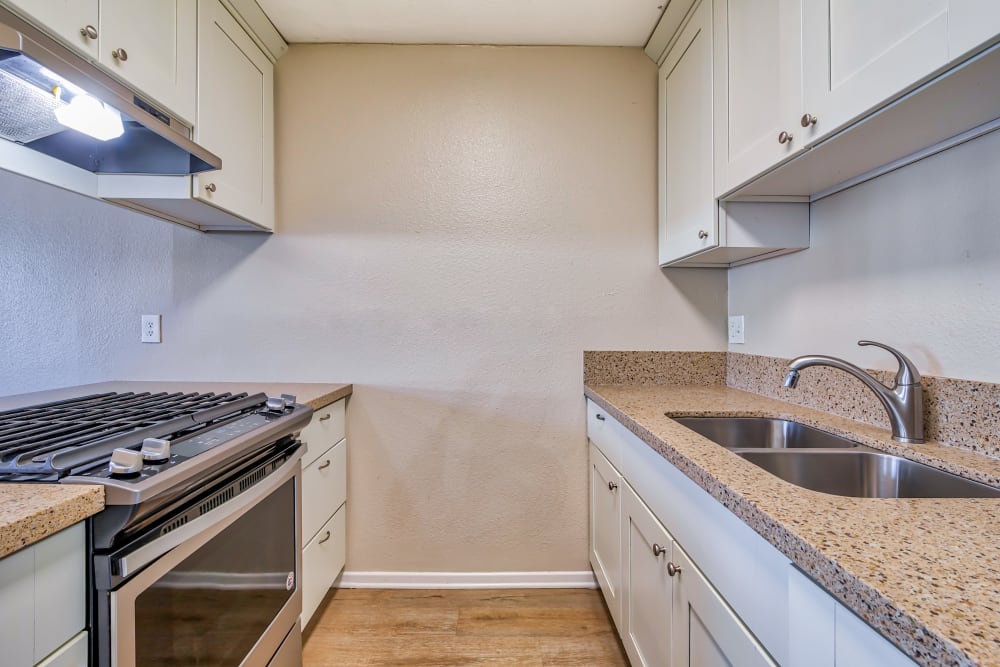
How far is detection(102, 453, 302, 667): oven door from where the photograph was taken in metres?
0.74

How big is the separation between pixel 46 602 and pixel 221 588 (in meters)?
0.39

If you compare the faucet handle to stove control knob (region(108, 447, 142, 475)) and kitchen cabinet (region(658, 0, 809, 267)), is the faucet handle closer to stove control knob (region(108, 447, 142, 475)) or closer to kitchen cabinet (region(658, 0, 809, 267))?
kitchen cabinet (region(658, 0, 809, 267))

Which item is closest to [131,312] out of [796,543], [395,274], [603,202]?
[395,274]

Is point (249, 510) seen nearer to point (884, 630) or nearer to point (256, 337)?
point (256, 337)

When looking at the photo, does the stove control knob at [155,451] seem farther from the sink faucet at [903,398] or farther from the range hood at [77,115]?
the sink faucet at [903,398]

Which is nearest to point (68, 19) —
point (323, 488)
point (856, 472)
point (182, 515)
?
point (182, 515)

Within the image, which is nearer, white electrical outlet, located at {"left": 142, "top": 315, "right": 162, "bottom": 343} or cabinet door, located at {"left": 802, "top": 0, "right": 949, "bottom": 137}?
cabinet door, located at {"left": 802, "top": 0, "right": 949, "bottom": 137}

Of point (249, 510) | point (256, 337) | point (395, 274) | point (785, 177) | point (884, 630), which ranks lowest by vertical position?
point (249, 510)

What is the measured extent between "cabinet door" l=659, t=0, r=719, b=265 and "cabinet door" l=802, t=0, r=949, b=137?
Answer: 457 millimetres

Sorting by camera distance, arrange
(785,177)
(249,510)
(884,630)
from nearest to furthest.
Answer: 1. (884,630)
2. (249,510)
3. (785,177)

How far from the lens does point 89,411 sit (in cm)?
117

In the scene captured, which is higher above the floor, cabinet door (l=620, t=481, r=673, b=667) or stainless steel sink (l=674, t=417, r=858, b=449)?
stainless steel sink (l=674, t=417, r=858, b=449)

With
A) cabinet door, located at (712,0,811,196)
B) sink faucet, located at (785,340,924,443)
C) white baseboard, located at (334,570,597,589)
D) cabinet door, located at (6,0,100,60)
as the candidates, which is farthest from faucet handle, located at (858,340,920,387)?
cabinet door, located at (6,0,100,60)

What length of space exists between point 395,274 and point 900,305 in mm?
1675
